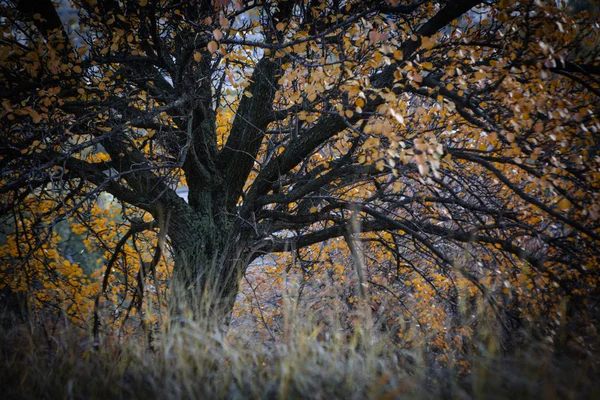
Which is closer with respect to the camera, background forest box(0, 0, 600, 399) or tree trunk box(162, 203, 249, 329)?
background forest box(0, 0, 600, 399)

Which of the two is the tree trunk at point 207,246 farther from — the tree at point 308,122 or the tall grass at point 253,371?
the tall grass at point 253,371

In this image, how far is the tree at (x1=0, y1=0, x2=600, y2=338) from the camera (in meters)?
3.17

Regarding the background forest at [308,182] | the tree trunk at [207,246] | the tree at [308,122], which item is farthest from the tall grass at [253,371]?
the tree trunk at [207,246]

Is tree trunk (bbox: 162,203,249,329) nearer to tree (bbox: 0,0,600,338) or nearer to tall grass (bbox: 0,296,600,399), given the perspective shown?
tree (bbox: 0,0,600,338)

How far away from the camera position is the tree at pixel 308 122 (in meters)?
3.17

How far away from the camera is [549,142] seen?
321cm

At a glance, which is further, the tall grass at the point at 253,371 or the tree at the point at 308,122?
the tree at the point at 308,122

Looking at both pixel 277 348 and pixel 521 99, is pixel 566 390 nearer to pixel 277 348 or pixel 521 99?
pixel 277 348

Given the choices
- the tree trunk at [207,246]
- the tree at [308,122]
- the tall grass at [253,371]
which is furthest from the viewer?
the tree trunk at [207,246]

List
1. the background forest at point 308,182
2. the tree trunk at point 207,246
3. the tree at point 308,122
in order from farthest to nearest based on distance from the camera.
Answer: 1. the tree trunk at point 207,246
2. the tree at point 308,122
3. the background forest at point 308,182

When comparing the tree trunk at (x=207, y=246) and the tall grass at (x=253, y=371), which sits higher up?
the tree trunk at (x=207, y=246)

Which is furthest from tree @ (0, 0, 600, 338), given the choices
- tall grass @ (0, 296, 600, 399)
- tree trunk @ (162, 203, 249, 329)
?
tall grass @ (0, 296, 600, 399)

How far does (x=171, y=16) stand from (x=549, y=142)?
3.92 m

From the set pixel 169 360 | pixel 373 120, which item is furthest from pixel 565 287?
pixel 169 360
